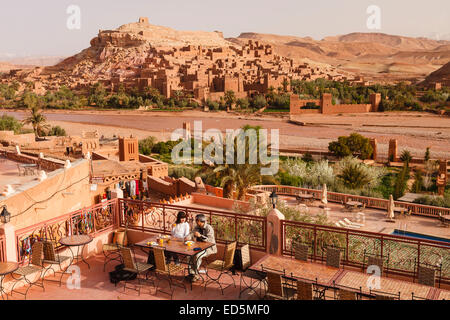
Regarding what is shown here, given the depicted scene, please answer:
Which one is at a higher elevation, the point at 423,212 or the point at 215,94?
the point at 215,94

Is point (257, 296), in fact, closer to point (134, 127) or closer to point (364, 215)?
point (364, 215)

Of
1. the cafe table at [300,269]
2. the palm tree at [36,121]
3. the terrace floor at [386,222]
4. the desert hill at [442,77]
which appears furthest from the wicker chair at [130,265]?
the desert hill at [442,77]

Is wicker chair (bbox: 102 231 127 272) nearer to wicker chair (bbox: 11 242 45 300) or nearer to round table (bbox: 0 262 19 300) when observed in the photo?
wicker chair (bbox: 11 242 45 300)

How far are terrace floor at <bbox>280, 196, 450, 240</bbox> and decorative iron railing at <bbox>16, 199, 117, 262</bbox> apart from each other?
388 inches

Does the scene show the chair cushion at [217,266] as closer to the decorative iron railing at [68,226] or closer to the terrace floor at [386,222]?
the decorative iron railing at [68,226]

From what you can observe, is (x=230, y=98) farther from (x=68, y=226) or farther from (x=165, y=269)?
(x=165, y=269)

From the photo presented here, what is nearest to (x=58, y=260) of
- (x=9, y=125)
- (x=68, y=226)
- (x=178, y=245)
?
(x=178, y=245)

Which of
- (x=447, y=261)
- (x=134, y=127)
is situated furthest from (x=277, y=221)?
(x=134, y=127)

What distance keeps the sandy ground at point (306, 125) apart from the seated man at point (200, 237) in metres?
33.9

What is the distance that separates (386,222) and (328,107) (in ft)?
179

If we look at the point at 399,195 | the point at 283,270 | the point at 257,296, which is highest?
the point at 283,270

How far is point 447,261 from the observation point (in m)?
12.1

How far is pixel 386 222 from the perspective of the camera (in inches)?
665
